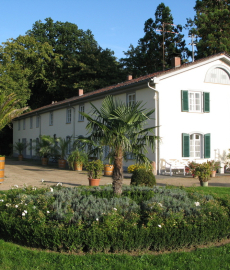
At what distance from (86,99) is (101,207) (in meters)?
18.6

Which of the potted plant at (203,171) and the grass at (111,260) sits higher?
the potted plant at (203,171)

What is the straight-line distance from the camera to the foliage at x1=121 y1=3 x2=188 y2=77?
1618 inches

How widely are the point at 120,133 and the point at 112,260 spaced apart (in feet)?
10.2

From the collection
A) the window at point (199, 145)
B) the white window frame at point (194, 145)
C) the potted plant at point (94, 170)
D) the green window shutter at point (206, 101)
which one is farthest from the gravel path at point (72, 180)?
the green window shutter at point (206, 101)

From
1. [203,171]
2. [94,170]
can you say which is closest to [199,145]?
[203,171]

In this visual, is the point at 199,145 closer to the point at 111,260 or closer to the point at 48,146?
the point at 48,146

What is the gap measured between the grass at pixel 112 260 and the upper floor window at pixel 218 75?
16.5 m

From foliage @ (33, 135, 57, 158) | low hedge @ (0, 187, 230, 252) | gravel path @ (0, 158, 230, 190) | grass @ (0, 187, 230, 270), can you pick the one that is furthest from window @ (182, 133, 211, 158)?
grass @ (0, 187, 230, 270)

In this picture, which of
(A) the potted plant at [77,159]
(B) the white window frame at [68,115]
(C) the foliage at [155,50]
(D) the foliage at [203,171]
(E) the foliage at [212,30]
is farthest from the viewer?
(C) the foliage at [155,50]

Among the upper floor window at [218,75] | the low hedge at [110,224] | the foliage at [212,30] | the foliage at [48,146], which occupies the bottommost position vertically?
the low hedge at [110,224]

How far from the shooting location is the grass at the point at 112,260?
4.37 m

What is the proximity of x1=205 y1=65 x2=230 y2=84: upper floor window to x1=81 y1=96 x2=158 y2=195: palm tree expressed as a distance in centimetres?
1397

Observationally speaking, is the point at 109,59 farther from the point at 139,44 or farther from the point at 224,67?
the point at 224,67

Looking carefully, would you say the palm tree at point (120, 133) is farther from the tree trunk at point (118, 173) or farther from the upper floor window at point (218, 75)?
the upper floor window at point (218, 75)
